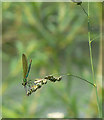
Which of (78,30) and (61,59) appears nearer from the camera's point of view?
(78,30)

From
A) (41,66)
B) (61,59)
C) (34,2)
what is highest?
(34,2)

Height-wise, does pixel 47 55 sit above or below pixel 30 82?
above

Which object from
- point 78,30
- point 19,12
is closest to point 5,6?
A: point 19,12

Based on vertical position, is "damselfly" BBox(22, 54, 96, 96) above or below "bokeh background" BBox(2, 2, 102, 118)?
below

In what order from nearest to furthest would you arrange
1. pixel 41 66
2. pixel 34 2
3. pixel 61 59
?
pixel 34 2, pixel 41 66, pixel 61 59

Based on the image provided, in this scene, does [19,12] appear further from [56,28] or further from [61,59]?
[61,59]

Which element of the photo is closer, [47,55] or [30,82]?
[30,82]

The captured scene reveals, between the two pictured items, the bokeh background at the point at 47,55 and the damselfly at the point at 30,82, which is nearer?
the damselfly at the point at 30,82

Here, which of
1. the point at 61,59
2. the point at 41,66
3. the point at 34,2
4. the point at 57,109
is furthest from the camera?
the point at 61,59

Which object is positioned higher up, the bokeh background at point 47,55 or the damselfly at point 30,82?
the bokeh background at point 47,55

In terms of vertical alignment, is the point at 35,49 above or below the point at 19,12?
below

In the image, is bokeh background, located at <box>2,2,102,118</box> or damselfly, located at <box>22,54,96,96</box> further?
bokeh background, located at <box>2,2,102,118</box>
